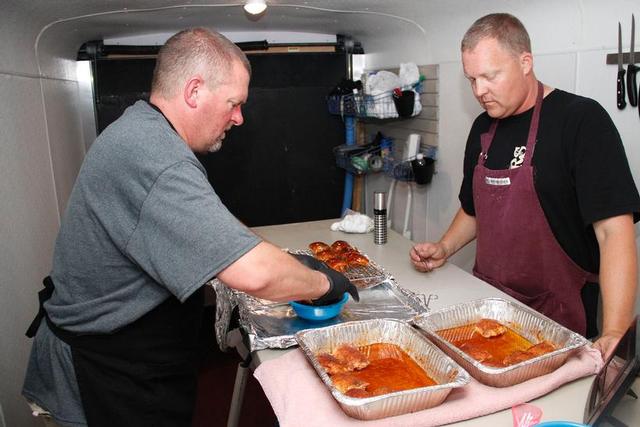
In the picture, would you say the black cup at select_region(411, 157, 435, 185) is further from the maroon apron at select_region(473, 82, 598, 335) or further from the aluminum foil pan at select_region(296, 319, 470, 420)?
the aluminum foil pan at select_region(296, 319, 470, 420)

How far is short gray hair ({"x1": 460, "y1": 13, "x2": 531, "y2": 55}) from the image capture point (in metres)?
1.87

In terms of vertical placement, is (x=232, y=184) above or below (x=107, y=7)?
below

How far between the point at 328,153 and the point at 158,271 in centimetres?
289

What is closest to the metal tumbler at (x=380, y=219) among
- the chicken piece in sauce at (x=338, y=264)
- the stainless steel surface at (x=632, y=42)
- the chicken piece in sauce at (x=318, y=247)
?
the chicken piece in sauce at (x=318, y=247)

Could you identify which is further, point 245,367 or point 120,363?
point 245,367

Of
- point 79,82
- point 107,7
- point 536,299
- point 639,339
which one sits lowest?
point 536,299

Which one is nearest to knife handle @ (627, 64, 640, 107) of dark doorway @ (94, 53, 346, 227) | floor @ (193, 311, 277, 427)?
floor @ (193, 311, 277, 427)

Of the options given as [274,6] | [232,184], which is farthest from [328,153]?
[274,6]

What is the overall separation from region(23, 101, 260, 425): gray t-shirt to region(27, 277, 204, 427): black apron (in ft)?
0.15

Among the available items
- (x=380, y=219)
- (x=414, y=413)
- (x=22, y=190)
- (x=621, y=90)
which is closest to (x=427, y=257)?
(x=380, y=219)

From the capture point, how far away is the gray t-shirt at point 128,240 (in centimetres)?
123

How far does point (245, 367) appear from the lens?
2.13m

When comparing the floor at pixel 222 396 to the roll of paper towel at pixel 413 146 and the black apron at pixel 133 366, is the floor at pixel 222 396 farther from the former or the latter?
the roll of paper towel at pixel 413 146

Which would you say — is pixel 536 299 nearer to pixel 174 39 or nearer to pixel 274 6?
pixel 174 39
